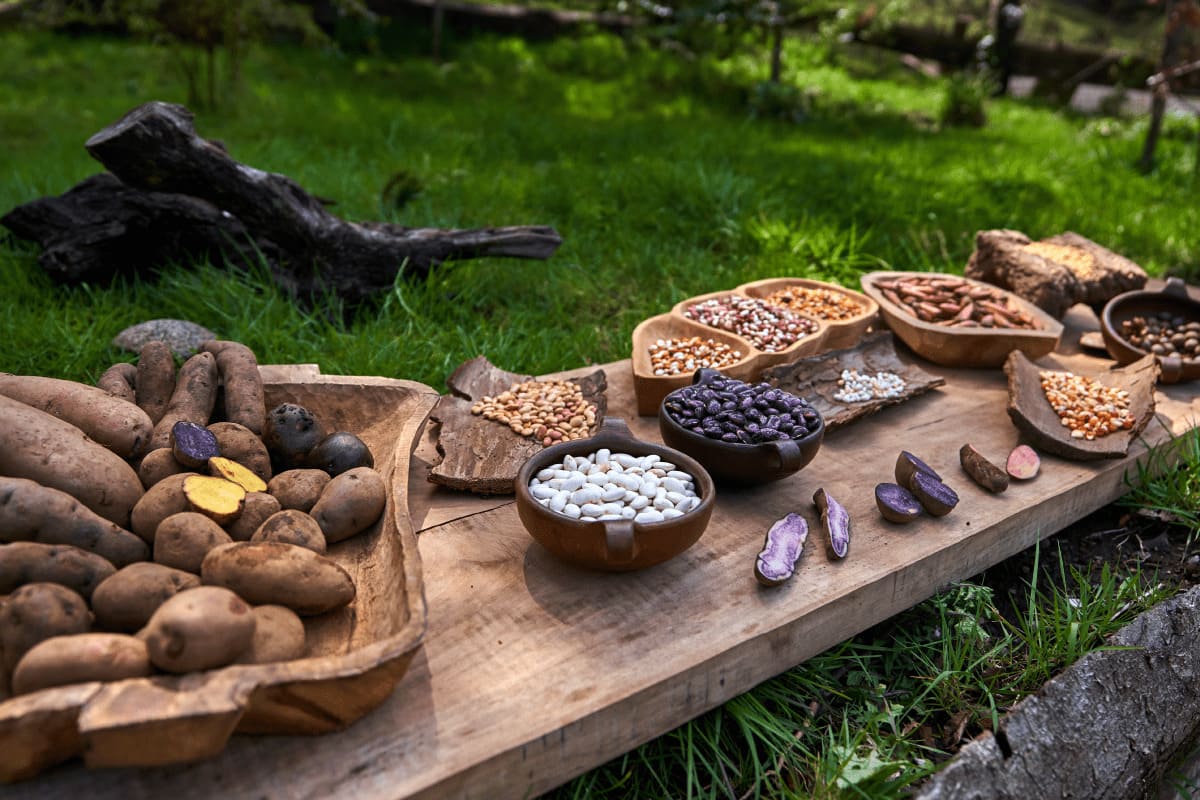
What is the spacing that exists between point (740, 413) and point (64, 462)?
1.47 meters

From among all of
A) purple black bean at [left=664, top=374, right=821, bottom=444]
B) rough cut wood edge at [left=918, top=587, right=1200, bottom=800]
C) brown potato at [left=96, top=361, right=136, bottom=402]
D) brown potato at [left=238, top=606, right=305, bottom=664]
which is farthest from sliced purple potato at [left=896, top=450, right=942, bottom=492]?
brown potato at [left=96, top=361, right=136, bottom=402]

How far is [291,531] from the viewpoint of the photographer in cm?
170

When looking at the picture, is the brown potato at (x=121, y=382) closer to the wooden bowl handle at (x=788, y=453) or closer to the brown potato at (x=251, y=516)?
the brown potato at (x=251, y=516)

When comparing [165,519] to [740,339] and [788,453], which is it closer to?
[788,453]

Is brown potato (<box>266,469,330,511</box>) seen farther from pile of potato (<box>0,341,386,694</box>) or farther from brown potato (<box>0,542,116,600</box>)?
brown potato (<box>0,542,116,600</box>)

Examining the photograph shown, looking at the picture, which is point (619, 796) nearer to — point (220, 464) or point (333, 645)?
point (333, 645)

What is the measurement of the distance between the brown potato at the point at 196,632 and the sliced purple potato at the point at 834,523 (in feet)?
4.09

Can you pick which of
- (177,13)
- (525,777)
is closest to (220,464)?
(525,777)

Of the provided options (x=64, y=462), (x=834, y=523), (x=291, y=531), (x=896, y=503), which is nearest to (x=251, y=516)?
(x=291, y=531)

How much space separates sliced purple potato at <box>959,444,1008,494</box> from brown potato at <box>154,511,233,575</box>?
184 cm

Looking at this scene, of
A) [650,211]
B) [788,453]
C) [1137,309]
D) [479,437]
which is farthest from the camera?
[650,211]

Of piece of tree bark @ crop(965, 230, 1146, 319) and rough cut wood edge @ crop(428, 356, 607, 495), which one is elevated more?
piece of tree bark @ crop(965, 230, 1146, 319)

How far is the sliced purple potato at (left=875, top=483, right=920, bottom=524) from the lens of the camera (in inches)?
84.9

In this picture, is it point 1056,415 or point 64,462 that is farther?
point 1056,415
